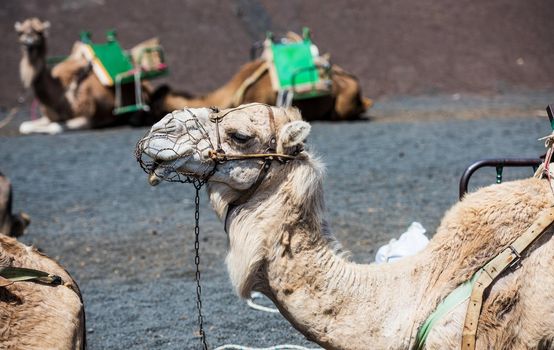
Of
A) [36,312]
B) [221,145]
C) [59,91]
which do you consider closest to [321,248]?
[221,145]

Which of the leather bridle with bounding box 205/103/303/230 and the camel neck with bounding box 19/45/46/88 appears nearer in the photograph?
the leather bridle with bounding box 205/103/303/230

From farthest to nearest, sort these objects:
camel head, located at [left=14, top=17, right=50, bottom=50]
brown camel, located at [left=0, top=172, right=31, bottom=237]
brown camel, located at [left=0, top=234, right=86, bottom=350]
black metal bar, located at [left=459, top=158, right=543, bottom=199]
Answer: camel head, located at [left=14, top=17, right=50, bottom=50], brown camel, located at [left=0, top=172, right=31, bottom=237], black metal bar, located at [left=459, top=158, right=543, bottom=199], brown camel, located at [left=0, top=234, right=86, bottom=350]

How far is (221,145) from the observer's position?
2703mm

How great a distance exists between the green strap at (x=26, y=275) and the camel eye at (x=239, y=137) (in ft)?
Result: 2.50

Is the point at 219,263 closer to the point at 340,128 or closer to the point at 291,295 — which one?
the point at 291,295

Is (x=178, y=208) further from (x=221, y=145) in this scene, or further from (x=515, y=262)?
(x=515, y=262)

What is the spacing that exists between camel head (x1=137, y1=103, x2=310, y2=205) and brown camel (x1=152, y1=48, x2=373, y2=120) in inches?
382

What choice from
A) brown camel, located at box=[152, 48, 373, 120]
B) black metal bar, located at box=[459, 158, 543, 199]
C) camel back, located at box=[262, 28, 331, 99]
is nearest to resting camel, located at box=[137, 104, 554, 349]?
black metal bar, located at box=[459, 158, 543, 199]

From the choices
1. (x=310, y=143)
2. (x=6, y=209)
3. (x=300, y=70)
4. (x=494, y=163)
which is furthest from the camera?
(x=300, y=70)

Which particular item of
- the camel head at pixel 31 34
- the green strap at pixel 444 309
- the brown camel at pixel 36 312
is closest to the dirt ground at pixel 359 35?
the camel head at pixel 31 34

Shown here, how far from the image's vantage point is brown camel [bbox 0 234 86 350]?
2479 millimetres

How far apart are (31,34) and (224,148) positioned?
1065 cm

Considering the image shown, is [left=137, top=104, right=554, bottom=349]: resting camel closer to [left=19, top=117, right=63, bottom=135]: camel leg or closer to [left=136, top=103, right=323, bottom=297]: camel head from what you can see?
[left=136, top=103, right=323, bottom=297]: camel head

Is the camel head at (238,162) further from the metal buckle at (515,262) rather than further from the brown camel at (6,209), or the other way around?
the brown camel at (6,209)
